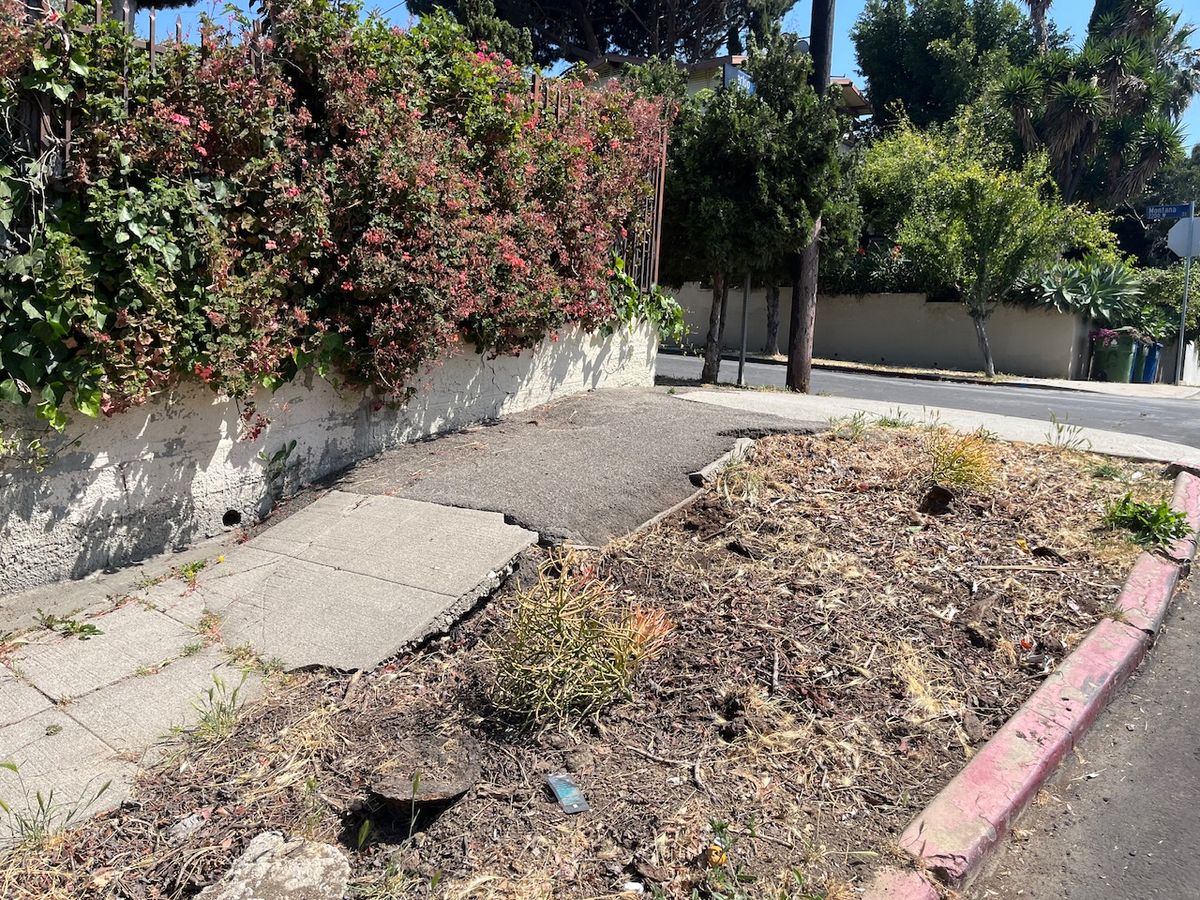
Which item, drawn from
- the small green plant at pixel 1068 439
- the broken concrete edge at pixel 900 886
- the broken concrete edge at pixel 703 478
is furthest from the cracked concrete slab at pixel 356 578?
the small green plant at pixel 1068 439

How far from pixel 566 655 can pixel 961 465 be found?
3.14 metres

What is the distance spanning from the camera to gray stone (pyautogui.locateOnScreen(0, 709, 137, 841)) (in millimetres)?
2908

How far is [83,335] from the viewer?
4387 mm

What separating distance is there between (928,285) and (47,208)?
2382 cm

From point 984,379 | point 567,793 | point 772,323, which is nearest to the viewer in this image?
point 567,793

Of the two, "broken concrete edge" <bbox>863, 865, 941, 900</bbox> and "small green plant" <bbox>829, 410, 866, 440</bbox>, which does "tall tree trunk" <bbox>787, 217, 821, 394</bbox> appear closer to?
"small green plant" <bbox>829, 410, 866, 440</bbox>

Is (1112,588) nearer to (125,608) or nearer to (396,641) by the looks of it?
(396,641)

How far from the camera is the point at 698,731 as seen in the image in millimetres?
3285

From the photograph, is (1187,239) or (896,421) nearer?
(896,421)

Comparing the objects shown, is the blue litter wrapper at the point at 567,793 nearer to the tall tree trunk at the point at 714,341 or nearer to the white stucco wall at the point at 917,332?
the tall tree trunk at the point at 714,341

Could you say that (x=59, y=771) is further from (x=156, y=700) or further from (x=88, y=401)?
(x=88, y=401)

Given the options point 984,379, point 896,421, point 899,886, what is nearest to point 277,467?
point 899,886

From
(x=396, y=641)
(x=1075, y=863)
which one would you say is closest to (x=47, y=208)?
(x=396, y=641)

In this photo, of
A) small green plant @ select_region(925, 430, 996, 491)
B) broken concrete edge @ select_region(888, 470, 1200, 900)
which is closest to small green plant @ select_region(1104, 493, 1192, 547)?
broken concrete edge @ select_region(888, 470, 1200, 900)
